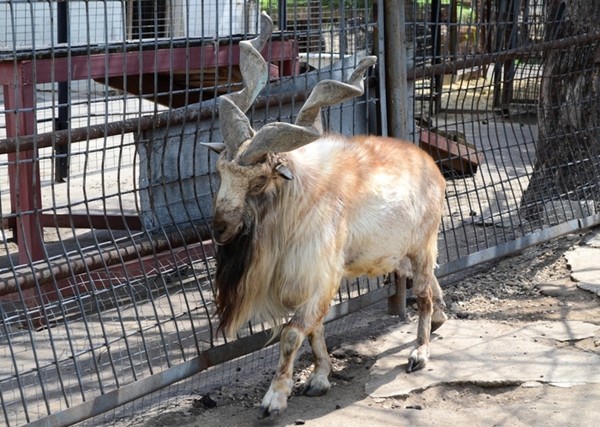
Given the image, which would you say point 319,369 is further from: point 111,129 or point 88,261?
point 111,129

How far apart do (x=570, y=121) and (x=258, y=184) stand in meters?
4.24

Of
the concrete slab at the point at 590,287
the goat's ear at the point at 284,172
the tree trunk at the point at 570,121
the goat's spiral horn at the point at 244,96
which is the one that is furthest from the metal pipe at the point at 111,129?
the tree trunk at the point at 570,121

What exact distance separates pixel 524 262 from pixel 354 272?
259 centimetres

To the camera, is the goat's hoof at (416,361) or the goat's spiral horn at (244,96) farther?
the goat's hoof at (416,361)

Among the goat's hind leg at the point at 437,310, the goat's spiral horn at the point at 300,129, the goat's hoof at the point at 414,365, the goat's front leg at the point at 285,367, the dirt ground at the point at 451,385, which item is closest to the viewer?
the goat's spiral horn at the point at 300,129

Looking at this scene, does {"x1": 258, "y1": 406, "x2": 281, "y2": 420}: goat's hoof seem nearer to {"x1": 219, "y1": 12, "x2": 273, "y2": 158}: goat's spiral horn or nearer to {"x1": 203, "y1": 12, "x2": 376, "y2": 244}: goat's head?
{"x1": 203, "y1": 12, "x2": 376, "y2": 244}: goat's head

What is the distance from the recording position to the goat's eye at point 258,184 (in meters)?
4.47

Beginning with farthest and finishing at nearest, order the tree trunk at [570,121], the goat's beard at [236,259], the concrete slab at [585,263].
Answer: the tree trunk at [570,121]
the concrete slab at [585,263]
the goat's beard at [236,259]

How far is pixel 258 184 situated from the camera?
14.7 feet

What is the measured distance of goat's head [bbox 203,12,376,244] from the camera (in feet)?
14.3

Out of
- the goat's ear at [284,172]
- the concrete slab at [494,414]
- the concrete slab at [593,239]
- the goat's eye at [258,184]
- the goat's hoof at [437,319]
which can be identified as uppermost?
the goat's ear at [284,172]

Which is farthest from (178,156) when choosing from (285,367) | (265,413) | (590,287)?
(590,287)

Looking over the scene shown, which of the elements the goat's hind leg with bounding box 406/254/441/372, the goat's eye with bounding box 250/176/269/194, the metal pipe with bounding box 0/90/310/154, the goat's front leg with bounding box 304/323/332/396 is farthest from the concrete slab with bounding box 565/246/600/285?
the goat's eye with bounding box 250/176/269/194

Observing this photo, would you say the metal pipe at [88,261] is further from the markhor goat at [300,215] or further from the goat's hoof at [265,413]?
the goat's hoof at [265,413]
